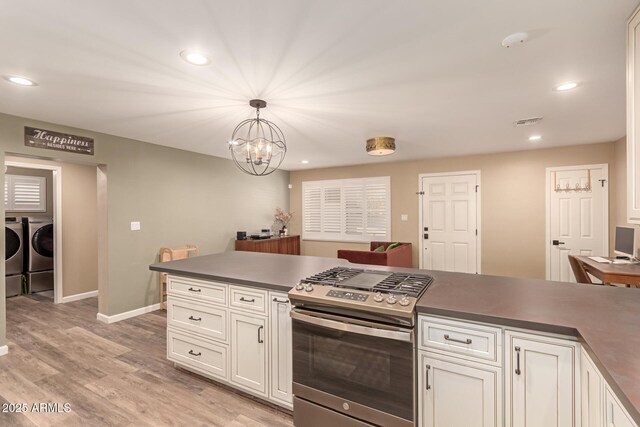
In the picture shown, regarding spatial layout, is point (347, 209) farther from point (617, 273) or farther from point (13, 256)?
point (13, 256)

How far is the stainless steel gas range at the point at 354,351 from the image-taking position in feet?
5.17

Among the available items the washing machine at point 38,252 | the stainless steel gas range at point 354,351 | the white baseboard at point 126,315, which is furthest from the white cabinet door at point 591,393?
the washing machine at point 38,252

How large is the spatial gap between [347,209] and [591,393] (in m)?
5.60

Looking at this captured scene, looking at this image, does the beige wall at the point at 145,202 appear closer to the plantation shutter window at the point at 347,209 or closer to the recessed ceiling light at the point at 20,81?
the recessed ceiling light at the point at 20,81

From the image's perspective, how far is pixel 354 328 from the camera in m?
1.65

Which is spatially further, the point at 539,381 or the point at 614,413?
the point at 539,381

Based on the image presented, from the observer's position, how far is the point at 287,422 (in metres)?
2.04

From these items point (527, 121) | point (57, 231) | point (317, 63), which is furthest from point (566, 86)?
point (57, 231)

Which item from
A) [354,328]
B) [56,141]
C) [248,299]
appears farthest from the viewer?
[56,141]

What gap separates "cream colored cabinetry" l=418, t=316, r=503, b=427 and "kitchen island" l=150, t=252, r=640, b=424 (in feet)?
0.31

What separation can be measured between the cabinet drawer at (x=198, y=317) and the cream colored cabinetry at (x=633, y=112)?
2577 millimetres

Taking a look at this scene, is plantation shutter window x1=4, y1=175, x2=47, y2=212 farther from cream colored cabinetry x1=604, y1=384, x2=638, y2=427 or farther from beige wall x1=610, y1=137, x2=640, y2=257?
beige wall x1=610, y1=137, x2=640, y2=257

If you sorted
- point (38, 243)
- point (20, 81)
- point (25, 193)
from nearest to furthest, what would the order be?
point (20, 81), point (38, 243), point (25, 193)

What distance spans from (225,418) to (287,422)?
0.43m
